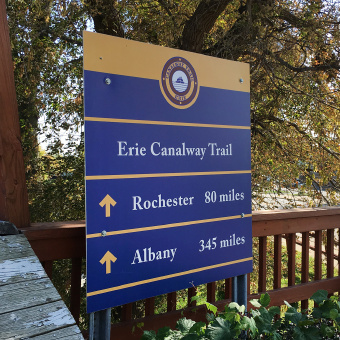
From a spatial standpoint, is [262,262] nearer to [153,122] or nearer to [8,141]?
[153,122]

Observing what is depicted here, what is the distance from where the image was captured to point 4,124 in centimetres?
179

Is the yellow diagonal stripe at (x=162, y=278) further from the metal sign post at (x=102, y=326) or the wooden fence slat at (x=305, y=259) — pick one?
the wooden fence slat at (x=305, y=259)

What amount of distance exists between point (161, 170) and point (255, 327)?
2.95 feet

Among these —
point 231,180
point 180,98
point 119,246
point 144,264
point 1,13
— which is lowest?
point 144,264

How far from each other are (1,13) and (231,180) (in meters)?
1.57

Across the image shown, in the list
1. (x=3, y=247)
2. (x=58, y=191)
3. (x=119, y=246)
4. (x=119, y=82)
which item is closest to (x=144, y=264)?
(x=119, y=246)

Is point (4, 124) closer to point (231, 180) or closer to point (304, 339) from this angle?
point (231, 180)

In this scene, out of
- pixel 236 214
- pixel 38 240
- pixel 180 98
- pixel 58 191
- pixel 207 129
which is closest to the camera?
pixel 38 240

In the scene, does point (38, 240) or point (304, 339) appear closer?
point (304, 339)

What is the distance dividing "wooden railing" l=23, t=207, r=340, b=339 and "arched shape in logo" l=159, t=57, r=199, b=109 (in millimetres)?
871

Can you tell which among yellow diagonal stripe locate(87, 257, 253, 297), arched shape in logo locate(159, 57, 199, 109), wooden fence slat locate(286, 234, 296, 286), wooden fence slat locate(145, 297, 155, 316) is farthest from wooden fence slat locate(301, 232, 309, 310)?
arched shape in logo locate(159, 57, 199, 109)

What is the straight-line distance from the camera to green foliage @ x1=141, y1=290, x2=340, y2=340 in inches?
66.3

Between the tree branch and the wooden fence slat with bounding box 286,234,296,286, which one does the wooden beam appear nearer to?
the wooden fence slat with bounding box 286,234,296,286

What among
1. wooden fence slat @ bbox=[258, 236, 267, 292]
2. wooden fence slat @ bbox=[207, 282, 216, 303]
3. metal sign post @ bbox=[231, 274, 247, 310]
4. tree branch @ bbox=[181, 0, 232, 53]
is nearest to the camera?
metal sign post @ bbox=[231, 274, 247, 310]
